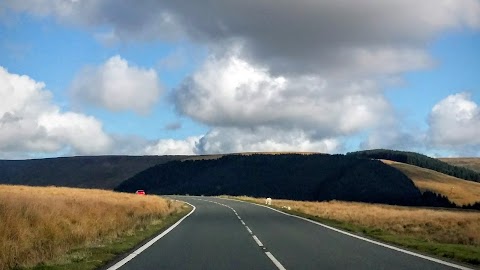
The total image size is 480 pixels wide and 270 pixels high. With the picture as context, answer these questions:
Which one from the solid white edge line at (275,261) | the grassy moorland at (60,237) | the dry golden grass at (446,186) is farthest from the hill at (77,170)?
the solid white edge line at (275,261)

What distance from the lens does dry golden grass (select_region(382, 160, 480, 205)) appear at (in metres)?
134

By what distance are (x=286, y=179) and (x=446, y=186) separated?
143ft

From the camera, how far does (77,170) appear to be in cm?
17812

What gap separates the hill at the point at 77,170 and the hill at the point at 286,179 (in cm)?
1211

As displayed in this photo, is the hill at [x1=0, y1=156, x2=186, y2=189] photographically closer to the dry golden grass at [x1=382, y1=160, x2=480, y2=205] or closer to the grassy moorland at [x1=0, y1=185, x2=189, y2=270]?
the dry golden grass at [x1=382, y1=160, x2=480, y2=205]

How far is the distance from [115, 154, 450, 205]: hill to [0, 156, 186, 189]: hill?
39.7ft

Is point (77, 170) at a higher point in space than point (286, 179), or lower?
higher

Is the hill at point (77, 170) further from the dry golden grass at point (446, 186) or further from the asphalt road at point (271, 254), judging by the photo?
the asphalt road at point (271, 254)

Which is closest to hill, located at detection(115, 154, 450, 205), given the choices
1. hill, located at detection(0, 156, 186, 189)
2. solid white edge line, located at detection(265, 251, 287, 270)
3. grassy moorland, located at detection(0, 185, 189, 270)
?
hill, located at detection(0, 156, 186, 189)

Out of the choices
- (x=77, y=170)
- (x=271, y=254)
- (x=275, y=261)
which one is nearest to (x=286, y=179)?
(x=77, y=170)

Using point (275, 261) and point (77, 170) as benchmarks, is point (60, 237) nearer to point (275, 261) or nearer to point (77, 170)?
point (275, 261)

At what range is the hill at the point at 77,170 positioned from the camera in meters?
164

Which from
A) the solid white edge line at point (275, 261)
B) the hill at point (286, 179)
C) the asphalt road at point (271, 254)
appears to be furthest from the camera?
the hill at point (286, 179)

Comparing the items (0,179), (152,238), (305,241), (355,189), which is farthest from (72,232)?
(0,179)
